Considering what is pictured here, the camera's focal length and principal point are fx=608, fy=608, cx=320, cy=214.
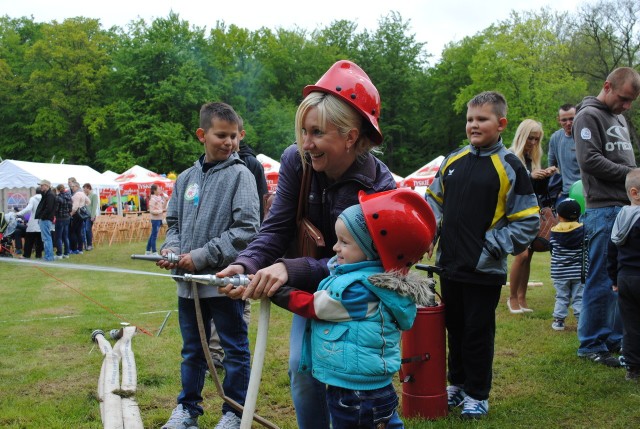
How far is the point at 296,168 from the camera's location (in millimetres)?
2936

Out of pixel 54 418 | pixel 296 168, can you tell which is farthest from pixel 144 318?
pixel 296 168

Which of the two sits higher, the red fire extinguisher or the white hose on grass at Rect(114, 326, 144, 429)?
the red fire extinguisher

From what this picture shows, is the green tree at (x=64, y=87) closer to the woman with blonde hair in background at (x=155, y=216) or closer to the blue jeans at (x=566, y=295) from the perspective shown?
the woman with blonde hair in background at (x=155, y=216)

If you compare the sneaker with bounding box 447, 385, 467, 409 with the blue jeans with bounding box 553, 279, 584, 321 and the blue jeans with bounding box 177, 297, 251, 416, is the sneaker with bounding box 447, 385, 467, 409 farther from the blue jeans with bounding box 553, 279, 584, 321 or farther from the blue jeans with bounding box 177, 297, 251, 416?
the blue jeans with bounding box 553, 279, 584, 321

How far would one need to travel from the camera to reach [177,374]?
→ 5270mm

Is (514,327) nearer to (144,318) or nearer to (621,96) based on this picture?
(621,96)

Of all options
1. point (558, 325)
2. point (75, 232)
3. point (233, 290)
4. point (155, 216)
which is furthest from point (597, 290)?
point (75, 232)

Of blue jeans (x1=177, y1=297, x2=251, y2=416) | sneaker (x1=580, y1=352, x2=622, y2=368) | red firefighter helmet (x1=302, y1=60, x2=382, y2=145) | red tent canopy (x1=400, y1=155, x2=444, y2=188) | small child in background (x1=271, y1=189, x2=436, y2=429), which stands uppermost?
red tent canopy (x1=400, y1=155, x2=444, y2=188)

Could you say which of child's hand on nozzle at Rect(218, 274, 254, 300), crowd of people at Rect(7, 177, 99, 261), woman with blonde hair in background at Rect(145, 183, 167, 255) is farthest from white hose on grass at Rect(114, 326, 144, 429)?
woman with blonde hair in background at Rect(145, 183, 167, 255)

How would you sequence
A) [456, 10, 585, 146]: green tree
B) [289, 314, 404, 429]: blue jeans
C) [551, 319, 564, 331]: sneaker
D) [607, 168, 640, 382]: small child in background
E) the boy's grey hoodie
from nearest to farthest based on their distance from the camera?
1. [289, 314, 404, 429]: blue jeans
2. the boy's grey hoodie
3. [607, 168, 640, 382]: small child in background
4. [551, 319, 564, 331]: sneaker
5. [456, 10, 585, 146]: green tree

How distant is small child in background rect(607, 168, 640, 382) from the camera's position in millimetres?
4688

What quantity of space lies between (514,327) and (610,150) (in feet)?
7.78

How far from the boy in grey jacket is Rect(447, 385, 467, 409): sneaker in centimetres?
153

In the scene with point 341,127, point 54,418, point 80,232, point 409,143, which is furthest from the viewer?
point 409,143
